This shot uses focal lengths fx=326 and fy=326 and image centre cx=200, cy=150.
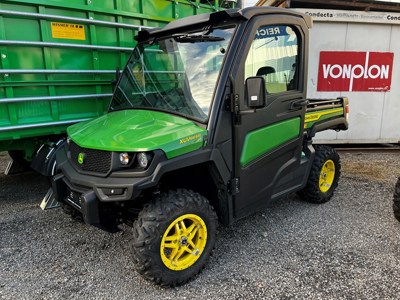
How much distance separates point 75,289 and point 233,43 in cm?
239

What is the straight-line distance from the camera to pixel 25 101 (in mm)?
3617

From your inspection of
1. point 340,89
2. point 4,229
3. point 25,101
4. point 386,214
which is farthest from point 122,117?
point 340,89

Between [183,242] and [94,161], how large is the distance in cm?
97

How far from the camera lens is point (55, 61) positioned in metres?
Result: 3.82

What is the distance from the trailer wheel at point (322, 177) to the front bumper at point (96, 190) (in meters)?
Result: 2.47

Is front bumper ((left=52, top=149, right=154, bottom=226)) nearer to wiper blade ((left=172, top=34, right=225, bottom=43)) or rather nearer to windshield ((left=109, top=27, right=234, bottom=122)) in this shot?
windshield ((left=109, top=27, right=234, bottom=122))

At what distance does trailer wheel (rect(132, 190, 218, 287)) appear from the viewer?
2.44 m

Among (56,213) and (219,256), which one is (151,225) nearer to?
(219,256)

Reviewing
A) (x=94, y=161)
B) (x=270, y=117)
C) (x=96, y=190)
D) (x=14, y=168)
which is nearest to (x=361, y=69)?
(x=270, y=117)

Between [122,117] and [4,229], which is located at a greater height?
[122,117]

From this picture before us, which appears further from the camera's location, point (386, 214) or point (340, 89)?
point (340, 89)

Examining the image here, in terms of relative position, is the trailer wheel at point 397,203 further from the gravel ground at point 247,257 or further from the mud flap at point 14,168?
→ the mud flap at point 14,168

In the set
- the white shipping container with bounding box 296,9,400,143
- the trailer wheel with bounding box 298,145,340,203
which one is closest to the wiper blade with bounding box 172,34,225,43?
the trailer wheel with bounding box 298,145,340,203

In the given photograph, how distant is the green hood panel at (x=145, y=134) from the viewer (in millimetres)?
2432
